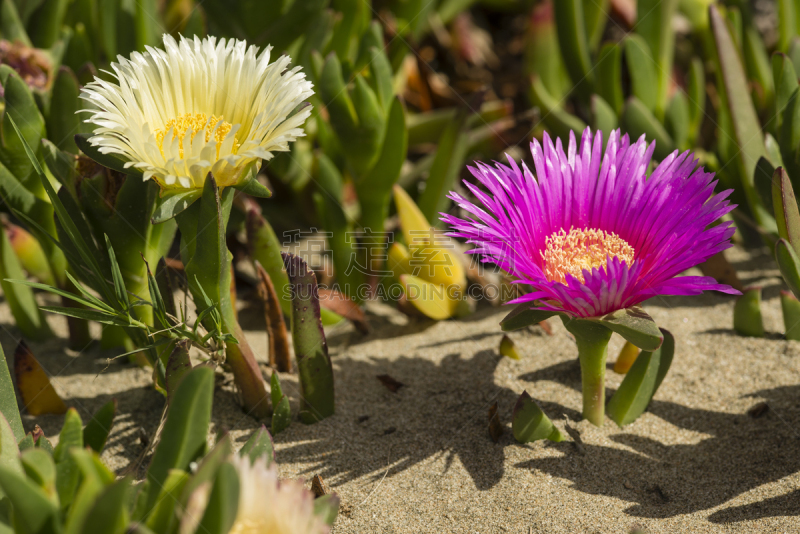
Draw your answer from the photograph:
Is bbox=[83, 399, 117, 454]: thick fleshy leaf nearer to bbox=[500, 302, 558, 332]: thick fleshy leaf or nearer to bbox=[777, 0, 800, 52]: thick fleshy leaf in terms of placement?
bbox=[500, 302, 558, 332]: thick fleshy leaf

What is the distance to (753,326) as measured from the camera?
3.88ft

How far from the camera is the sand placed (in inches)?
35.0

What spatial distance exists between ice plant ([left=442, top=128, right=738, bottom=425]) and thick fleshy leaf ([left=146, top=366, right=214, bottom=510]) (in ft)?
1.11

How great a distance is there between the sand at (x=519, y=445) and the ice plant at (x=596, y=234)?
113 mm

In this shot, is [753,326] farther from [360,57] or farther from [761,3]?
[761,3]

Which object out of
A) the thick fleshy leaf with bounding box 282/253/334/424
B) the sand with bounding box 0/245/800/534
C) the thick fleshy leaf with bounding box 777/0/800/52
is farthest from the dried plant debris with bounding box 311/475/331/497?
the thick fleshy leaf with bounding box 777/0/800/52

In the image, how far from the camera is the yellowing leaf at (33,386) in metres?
1.06

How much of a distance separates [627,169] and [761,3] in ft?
5.91

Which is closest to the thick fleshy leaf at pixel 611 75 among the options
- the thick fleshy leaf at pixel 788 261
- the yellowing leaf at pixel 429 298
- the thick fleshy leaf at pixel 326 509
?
the yellowing leaf at pixel 429 298

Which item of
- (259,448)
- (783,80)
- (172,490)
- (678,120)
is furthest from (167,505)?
(678,120)

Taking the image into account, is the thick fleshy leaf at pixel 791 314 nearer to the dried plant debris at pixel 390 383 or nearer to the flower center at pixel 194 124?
the dried plant debris at pixel 390 383

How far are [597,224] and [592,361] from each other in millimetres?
204

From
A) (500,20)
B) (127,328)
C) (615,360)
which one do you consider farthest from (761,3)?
(127,328)

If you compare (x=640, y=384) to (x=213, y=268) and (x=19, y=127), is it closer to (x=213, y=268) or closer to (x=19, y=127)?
(x=213, y=268)
